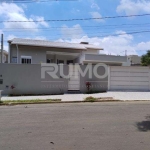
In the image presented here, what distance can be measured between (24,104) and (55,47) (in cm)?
1467

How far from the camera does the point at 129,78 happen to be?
1773 cm

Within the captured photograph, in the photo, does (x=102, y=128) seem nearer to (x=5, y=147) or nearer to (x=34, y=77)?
(x=5, y=147)

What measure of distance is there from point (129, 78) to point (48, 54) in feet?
42.5

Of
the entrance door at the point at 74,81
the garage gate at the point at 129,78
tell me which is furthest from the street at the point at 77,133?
the garage gate at the point at 129,78

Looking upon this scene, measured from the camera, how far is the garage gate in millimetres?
17641

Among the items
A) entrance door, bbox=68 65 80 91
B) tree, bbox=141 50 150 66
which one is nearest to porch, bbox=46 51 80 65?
entrance door, bbox=68 65 80 91

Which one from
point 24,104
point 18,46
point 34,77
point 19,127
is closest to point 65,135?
point 19,127

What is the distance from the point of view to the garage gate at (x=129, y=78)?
1764cm

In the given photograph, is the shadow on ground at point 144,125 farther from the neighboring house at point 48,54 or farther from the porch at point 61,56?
the porch at point 61,56

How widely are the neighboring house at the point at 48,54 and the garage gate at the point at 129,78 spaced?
846 centimetres

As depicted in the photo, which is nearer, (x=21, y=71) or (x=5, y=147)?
(x=5, y=147)

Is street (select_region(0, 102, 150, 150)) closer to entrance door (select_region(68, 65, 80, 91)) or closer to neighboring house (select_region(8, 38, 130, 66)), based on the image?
entrance door (select_region(68, 65, 80, 91))

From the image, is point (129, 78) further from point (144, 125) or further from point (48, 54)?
point (48, 54)

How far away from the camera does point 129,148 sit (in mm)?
4586
